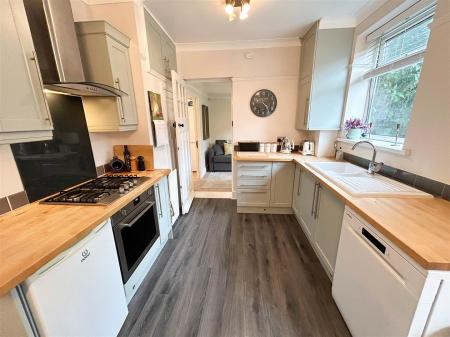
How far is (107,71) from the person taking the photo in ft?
5.16

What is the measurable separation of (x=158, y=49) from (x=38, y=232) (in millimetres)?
2193

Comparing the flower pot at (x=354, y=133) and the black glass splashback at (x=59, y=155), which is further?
the flower pot at (x=354, y=133)

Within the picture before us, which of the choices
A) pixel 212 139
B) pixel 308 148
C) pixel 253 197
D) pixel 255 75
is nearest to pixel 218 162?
pixel 212 139

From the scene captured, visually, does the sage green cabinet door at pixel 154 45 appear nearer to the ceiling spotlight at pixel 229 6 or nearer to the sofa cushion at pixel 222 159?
the ceiling spotlight at pixel 229 6

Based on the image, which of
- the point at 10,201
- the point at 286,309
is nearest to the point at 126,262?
the point at 10,201

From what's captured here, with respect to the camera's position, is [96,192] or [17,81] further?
[96,192]

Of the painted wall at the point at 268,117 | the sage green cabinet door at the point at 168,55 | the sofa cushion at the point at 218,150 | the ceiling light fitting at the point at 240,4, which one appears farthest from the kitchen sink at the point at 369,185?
the sofa cushion at the point at 218,150

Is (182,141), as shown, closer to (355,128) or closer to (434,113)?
(355,128)

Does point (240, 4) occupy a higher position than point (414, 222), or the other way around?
point (240, 4)

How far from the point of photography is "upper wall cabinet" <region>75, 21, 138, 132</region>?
1.51 m

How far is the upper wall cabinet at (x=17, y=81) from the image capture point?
3.04ft

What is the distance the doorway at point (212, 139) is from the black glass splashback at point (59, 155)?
2000 millimetres

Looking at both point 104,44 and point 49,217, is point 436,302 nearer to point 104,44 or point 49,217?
point 49,217

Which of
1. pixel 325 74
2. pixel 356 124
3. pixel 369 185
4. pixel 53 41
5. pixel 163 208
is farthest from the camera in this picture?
pixel 325 74
